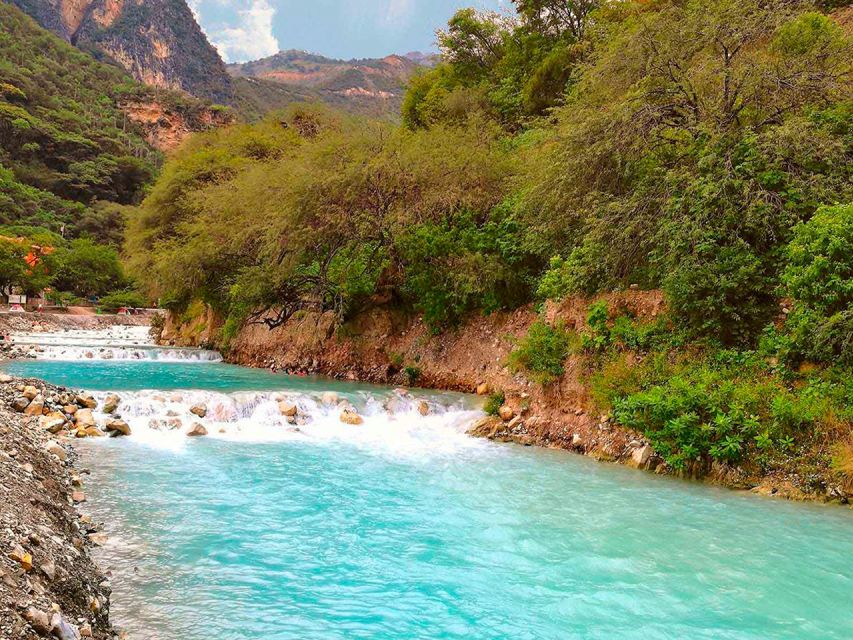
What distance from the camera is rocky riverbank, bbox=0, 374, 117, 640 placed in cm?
341

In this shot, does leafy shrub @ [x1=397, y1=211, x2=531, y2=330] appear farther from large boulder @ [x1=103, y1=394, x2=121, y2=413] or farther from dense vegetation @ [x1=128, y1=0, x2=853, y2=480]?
large boulder @ [x1=103, y1=394, x2=121, y2=413]

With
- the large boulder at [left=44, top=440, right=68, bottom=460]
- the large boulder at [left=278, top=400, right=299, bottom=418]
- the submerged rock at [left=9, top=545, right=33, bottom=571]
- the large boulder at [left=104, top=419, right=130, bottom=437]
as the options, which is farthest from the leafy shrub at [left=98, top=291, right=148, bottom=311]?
the submerged rock at [left=9, top=545, right=33, bottom=571]

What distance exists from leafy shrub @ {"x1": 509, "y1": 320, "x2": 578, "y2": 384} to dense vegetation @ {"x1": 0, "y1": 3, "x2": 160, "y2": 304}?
4729 cm

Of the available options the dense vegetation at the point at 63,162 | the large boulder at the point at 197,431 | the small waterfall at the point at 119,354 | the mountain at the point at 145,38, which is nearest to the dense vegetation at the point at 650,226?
the small waterfall at the point at 119,354

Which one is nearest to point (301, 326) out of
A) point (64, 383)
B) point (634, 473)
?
point (64, 383)

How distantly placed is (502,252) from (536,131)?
7.48m

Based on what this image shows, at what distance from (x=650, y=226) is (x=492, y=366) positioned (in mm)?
6956

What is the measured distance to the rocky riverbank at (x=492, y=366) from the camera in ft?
31.0

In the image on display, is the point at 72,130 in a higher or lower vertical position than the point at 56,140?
higher

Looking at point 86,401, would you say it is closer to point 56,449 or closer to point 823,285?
point 56,449

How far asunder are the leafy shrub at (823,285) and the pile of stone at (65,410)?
11.8 metres

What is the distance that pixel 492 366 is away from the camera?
17219mm

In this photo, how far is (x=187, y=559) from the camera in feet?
18.9

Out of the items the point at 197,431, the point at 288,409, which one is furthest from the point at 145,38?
the point at 197,431
